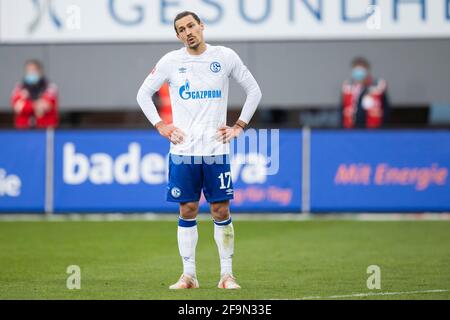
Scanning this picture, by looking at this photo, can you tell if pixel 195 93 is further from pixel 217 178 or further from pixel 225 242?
pixel 225 242

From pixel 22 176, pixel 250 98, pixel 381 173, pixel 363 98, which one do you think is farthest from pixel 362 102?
pixel 250 98

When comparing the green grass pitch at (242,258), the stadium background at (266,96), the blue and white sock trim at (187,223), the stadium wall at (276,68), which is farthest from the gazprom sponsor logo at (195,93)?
the stadium wall at (276,68)

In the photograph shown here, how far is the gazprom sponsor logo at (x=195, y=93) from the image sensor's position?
33.6 feet

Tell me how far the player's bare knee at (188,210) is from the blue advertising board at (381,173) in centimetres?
785

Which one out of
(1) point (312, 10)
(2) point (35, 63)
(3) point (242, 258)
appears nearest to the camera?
(3) point (242, 258)

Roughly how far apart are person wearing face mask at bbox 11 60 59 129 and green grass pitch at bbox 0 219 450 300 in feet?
8.78

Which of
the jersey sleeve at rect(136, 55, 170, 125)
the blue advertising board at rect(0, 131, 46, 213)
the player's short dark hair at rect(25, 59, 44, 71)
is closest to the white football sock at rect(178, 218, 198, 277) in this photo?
the jersey sleeve at rect(136, 55, 170, 125)

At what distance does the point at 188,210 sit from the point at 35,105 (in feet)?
32.8

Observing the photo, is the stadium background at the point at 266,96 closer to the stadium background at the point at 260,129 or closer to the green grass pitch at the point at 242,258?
the stadium background at the point at 260,129

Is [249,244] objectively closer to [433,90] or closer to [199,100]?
[199,100]

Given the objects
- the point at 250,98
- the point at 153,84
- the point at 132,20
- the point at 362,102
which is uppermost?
the point at 132,20

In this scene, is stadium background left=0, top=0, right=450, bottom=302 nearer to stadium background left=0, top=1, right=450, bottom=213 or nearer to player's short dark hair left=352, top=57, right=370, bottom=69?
stadium background left=0, top=1, right=450, bottom=213

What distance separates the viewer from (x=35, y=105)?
19891 mm
